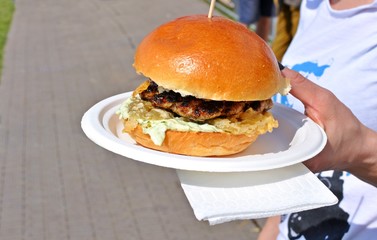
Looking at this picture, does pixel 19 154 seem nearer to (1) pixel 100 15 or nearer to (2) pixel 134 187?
(2) pixel 134 187

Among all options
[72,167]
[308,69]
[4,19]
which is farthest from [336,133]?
[4,19]

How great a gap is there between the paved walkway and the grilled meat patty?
108 inches

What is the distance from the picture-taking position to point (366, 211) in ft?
6.90

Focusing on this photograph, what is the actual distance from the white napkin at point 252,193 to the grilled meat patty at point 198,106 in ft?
0.75

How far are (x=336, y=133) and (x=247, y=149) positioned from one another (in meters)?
0.30

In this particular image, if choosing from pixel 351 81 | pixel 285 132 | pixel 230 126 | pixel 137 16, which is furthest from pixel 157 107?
pixel 137 16

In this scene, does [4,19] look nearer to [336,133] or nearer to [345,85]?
[345,85]

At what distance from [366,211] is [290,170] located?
17.8 inches

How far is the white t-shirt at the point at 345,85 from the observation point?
2.05 meters

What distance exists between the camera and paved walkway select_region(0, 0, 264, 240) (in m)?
4.76

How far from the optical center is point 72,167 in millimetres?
5703

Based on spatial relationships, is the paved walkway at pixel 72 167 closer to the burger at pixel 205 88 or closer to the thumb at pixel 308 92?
the burger at pixel 205 88

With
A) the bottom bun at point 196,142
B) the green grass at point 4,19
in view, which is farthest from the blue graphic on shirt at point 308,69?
the green grass at point 4,19

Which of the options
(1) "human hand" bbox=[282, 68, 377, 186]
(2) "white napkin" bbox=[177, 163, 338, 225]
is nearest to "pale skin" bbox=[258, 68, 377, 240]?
(1) "human hand" bbox=[282, 68, 377, 186]
